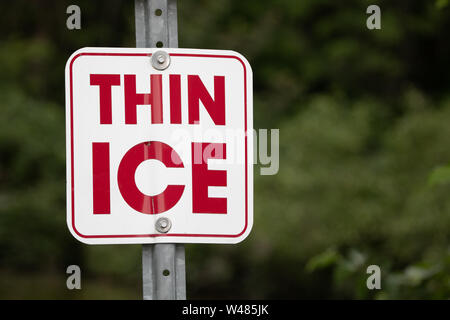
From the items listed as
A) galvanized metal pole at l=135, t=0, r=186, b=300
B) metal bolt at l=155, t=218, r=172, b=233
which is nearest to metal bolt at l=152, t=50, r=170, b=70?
galvanized metal pole at l=135, t=0, r=186, b=300

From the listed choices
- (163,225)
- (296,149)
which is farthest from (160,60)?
(296,149)

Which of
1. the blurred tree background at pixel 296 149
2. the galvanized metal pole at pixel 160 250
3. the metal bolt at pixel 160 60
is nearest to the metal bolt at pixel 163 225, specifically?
the galvanized metal pole at pixel 160 250

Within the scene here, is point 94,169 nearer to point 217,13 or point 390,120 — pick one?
point 390,120

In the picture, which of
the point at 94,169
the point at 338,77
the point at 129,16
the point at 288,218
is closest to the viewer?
the point at 94,169

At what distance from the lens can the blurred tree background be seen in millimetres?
9266

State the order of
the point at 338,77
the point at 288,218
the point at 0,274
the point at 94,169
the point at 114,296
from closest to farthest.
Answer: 1. the point at 94,169
2. the point at 288,218
3. the point at 114,296
4. the point at 0,274
5. the point at 338,77

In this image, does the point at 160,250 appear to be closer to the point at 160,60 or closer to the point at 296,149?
the point at 160,60

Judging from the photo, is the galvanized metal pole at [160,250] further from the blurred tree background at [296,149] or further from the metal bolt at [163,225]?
the blurred tree background at [296,149]

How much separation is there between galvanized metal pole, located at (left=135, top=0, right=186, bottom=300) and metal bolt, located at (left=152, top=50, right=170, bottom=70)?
0.08 ft

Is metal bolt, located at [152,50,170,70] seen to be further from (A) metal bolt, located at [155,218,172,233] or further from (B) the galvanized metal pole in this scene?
(A) metal bolt, located at [155,218,172,233]

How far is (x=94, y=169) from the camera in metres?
2.01

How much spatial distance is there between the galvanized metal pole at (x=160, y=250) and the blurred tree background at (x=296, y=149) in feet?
3.95

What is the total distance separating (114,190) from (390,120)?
1176 cm

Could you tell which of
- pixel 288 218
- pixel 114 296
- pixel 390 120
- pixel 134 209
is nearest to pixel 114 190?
pixel 134 209
